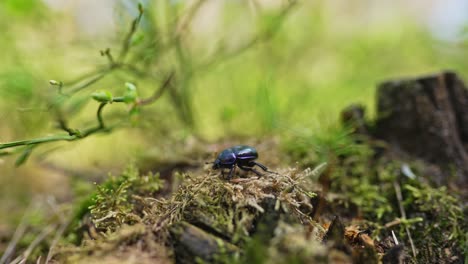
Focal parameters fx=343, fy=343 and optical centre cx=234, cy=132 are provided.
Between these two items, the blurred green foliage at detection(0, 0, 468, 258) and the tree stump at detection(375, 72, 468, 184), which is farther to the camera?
the blurred green foliage at detection(0, 0, 468, 258)

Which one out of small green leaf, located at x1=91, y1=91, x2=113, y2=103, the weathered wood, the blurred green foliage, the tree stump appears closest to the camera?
the weathered wood

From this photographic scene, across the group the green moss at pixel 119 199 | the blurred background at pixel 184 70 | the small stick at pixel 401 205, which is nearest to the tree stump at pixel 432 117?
the small stick at pixel 401 205

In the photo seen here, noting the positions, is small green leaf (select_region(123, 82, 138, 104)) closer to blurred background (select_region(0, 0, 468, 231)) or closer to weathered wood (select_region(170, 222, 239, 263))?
blurred background (select_region(0, 0, 468, 231))

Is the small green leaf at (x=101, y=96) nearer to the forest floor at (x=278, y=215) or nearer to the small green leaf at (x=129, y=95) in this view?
the small green leaf at (x=129, y=95)

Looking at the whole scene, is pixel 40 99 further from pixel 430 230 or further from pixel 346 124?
pixel 430 230

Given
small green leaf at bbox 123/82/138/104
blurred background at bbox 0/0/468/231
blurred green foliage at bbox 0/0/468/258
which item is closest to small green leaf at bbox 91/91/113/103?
small green leaf at bbox 123/82/138/104

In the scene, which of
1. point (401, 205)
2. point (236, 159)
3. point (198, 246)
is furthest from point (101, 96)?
point (401, 205)
